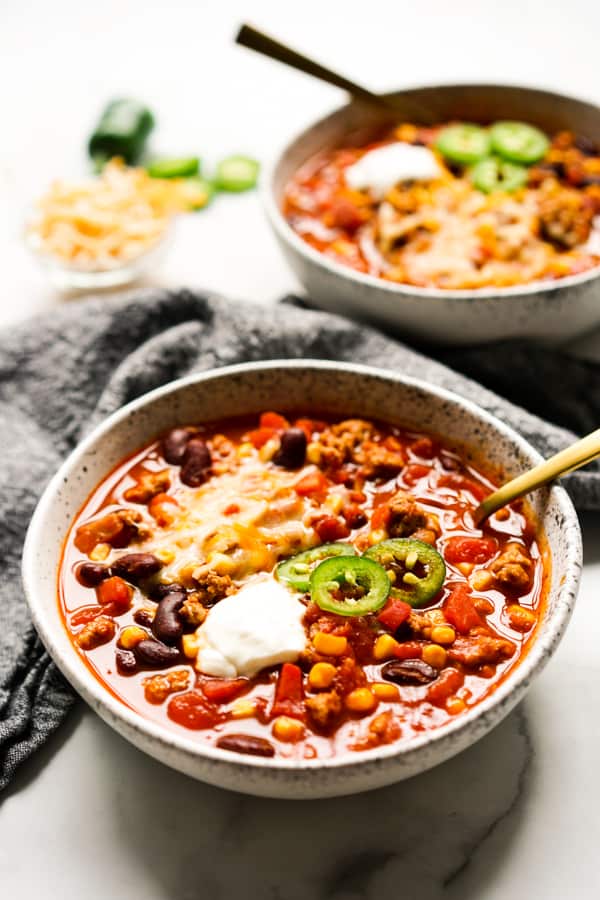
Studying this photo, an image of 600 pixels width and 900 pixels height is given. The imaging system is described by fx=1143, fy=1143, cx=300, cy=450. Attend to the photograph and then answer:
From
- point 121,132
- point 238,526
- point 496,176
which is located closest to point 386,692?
point 238,526

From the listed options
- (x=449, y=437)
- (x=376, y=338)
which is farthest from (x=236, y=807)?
(x=376, y=338)

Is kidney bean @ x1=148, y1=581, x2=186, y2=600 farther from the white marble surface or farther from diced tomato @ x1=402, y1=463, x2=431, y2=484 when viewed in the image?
diced tomato @ x1=402, y1=463, x2=431, y2=484

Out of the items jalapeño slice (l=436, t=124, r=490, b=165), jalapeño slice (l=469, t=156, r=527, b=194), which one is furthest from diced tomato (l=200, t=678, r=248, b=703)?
A: jalapeño slice (l=436, t=124, r=490, b=165)

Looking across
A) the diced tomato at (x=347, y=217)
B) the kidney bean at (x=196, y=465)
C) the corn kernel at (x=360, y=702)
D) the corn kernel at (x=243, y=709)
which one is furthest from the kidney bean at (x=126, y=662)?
the diced tomato at (x=347, y=217)

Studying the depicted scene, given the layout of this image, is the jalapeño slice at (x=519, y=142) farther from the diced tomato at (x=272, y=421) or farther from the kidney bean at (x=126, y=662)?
the kidney bean at (x=126, y=662)

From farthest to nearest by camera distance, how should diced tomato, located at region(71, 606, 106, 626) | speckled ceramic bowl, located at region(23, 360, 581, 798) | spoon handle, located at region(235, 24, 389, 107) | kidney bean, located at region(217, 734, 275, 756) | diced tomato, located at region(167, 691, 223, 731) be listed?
spoon handle, located at region(235, 24, 389, 107) → diced tomato, located at region(71, 606, 106, 626) → diced tomato, located at region(167, 691, 223, 731) → kidney bean, located at region(217, 734, 275, 756) → speckled ceramic bowl, located at region(23, 360, 581, 798)

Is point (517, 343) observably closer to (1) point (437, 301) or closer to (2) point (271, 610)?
(1) point (437, 301)
